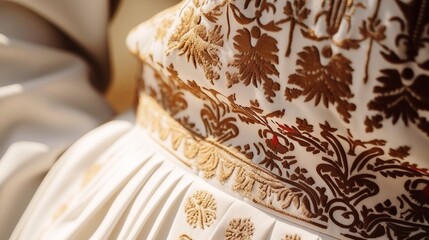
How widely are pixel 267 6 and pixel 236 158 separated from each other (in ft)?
0.55

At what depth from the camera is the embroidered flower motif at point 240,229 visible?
1.67ft

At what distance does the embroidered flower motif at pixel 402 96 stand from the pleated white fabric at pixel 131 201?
5.8 inches

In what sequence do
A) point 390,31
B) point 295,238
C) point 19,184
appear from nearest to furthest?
point 390,31, point 295,238, point 19,184

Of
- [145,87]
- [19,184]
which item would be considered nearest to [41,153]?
[19,184]

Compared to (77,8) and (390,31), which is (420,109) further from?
(77,8)

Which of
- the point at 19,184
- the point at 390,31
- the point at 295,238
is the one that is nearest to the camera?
the point at 390,31

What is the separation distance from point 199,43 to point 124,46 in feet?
1.04

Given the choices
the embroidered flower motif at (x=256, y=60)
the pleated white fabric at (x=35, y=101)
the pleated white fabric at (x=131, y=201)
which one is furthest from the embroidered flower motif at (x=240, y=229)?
the pleated white fabric at (x=35, y=101)

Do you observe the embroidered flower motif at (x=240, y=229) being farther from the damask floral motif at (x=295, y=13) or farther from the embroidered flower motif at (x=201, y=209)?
the damask floral motif at (x=295, y=13)

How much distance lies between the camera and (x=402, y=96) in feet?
1.32

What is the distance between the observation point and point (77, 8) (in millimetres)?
699

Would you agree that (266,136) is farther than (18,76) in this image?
No

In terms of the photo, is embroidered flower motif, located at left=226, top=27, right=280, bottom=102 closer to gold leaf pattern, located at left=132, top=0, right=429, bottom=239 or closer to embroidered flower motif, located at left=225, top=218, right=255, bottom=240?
gold leaf pattern, located at left=132, top=0, right=429, bottom=239

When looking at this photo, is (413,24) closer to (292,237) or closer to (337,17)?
(337,17)
